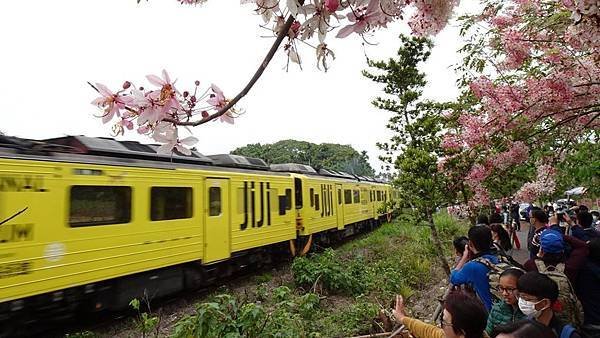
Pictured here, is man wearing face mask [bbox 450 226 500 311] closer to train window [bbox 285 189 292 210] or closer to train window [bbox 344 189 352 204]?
train window [bbox 285 189 292 210]

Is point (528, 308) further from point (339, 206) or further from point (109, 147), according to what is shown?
point (339, 206)

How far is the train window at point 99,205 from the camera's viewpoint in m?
5.07

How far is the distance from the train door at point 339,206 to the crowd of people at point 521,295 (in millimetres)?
10033

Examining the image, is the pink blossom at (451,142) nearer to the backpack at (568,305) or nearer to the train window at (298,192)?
the backpack at (568,305)

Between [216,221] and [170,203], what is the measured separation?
1.19 meters

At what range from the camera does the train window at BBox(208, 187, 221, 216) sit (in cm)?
737

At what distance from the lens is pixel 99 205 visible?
17.6 ft

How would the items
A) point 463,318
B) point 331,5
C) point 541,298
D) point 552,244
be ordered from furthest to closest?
point 552,244
point 541,298
point 463,318
point 331,5

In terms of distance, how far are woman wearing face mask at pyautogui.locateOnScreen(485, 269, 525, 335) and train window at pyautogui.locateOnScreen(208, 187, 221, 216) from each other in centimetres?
551

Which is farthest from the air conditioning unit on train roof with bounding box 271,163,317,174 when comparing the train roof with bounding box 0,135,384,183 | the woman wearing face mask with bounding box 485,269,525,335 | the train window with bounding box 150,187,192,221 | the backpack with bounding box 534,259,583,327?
the woman wearing face mask with bounding box 485,269,525,335

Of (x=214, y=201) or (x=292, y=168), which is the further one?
(x=292, y=168)

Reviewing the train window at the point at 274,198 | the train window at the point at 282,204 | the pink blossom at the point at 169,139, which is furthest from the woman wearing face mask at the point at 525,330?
the train window at the point at 282,204

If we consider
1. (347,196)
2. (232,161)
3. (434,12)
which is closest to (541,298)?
(434,12)

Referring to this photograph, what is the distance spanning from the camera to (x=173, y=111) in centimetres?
148
